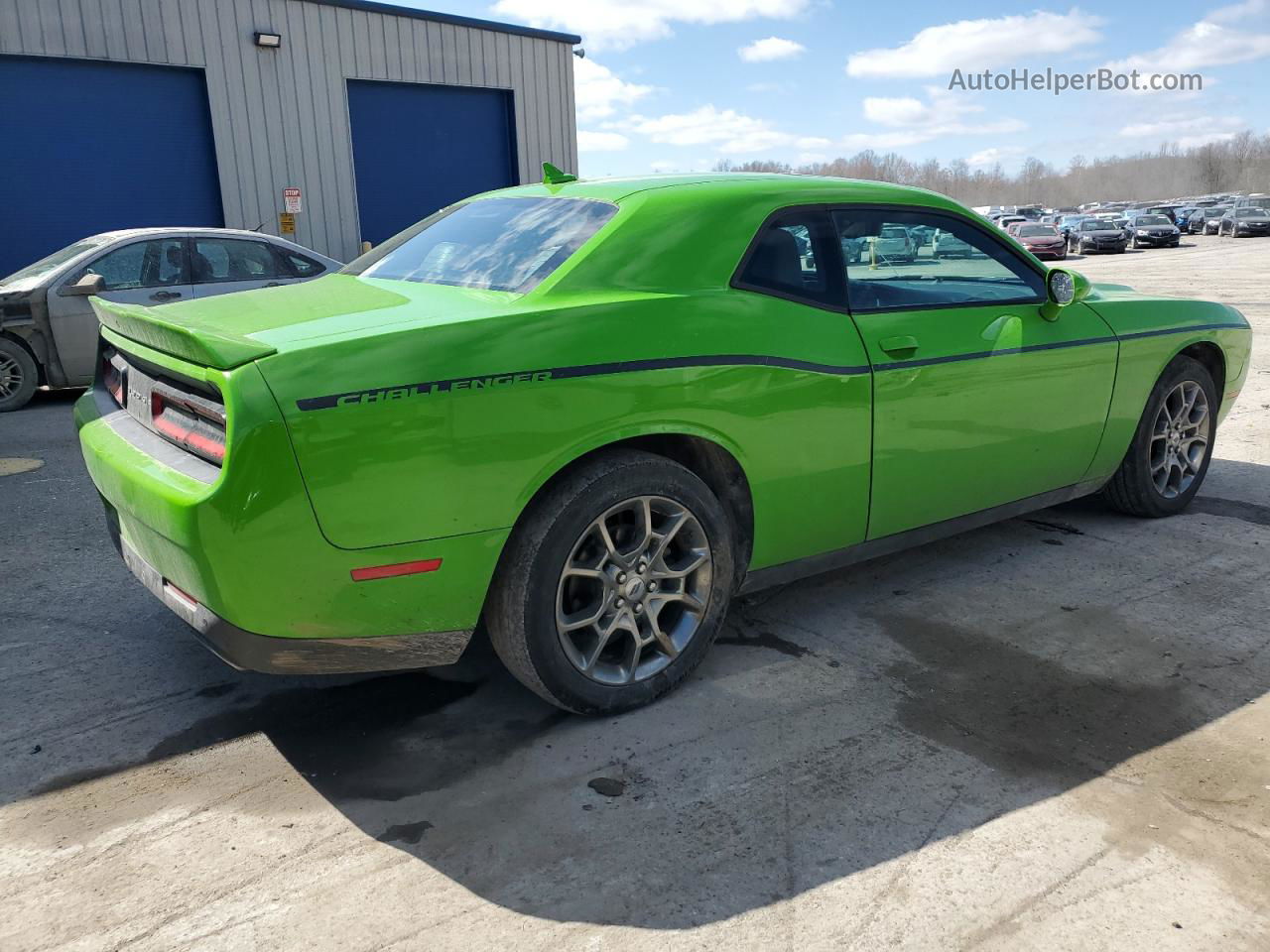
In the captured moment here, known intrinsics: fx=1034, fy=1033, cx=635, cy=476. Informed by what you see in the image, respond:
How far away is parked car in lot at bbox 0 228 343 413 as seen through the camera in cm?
870

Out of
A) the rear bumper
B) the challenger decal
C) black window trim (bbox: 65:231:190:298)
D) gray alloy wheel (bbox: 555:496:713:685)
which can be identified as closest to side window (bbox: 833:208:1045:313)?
the challenger decal

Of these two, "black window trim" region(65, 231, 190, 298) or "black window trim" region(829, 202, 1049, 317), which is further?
"black window trim" region(65, 231, 190, 298)

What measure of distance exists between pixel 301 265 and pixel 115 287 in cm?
157

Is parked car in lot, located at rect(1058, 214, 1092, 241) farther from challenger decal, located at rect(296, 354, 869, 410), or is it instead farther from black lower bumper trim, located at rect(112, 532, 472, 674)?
black lower bumper trim, located at rect(112, 532, 472, 674)

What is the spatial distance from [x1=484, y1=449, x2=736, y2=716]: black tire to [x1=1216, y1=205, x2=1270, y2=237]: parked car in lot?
169ft

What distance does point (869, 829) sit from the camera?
257 cm

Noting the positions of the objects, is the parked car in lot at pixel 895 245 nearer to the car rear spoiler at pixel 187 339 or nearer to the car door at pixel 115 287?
the car rear spoiler at pixel 187 339

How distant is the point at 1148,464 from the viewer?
192 inches

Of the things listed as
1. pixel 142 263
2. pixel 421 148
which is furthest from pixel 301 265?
pixel 421 148

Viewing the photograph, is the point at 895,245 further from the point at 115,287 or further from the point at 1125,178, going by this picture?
the point at 1125,178

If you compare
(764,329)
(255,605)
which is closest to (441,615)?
(255,605)

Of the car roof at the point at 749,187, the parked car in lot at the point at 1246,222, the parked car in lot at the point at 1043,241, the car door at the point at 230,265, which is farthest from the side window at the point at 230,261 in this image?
the parked car in lot at the point at 1246,222

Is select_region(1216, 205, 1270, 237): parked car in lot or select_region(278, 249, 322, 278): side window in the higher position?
select_region(278, 249, 322, 278): side window

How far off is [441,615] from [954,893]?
1432 millimetres
